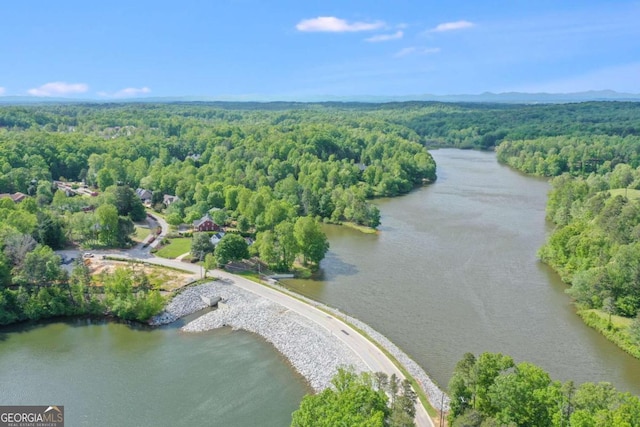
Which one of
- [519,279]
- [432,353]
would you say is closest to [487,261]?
[519,279]

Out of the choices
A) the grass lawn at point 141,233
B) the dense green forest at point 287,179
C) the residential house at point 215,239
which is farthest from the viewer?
the grass lawn at point 141,233

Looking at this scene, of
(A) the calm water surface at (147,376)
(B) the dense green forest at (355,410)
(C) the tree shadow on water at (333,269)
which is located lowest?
(A) the calm water surface at (147,376)

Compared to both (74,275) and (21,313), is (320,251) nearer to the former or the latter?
(74,275)

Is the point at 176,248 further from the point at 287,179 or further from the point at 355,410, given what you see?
the point at 355,410

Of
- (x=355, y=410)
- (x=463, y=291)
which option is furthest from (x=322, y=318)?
(x=355, y=410)

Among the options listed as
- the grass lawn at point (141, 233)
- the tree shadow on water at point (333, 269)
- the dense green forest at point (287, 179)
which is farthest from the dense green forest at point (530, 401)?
the grass lawn at point (141, 233)

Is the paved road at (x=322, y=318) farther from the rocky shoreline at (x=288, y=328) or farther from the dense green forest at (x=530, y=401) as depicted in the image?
the dense green forest at (x=530, y=401)
